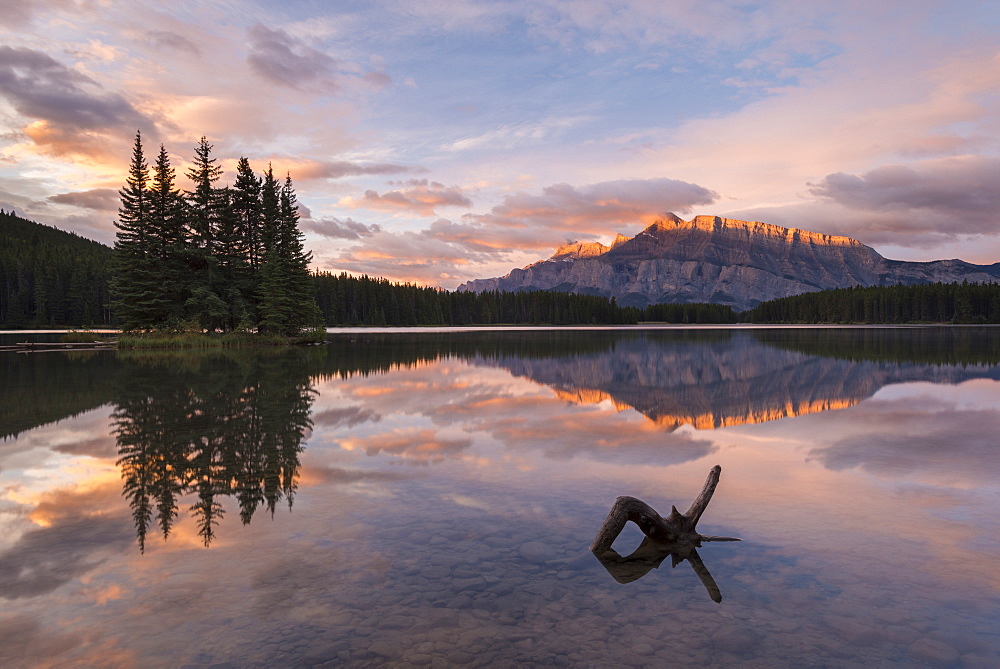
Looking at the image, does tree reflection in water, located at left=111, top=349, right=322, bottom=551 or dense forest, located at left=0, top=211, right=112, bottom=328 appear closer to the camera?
tree reflection in water, located at left=111, top=349, right=322, bottom=551

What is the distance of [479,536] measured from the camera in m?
9.93

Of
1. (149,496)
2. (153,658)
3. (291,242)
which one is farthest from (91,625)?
(291,242)

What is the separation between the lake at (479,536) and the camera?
673 centimetres

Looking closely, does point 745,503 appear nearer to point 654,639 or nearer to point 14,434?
point 654,639

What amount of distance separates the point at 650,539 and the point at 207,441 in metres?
12.6

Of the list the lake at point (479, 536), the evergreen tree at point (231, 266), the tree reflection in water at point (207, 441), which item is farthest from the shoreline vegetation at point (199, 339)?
the lake at point (479, 536)

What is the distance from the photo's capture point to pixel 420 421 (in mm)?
21188

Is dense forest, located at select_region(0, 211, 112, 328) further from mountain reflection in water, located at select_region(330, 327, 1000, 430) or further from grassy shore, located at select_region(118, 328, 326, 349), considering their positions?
mountain reflection in water, located at select_region(330, 327, 1000, 430)

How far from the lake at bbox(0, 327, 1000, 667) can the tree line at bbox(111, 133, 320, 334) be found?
4059 centimetres

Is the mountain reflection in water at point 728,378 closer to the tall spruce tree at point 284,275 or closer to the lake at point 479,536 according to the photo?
the lake at point 479,536

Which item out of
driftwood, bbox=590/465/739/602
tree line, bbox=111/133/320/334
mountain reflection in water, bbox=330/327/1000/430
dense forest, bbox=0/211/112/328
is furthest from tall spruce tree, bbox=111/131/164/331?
dense forest, bbox=0/211/112/328

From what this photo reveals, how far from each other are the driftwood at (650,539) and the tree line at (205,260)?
59.3 meters

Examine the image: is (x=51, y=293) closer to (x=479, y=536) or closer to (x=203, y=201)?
(x=203, y=201)

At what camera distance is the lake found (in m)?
6.73
